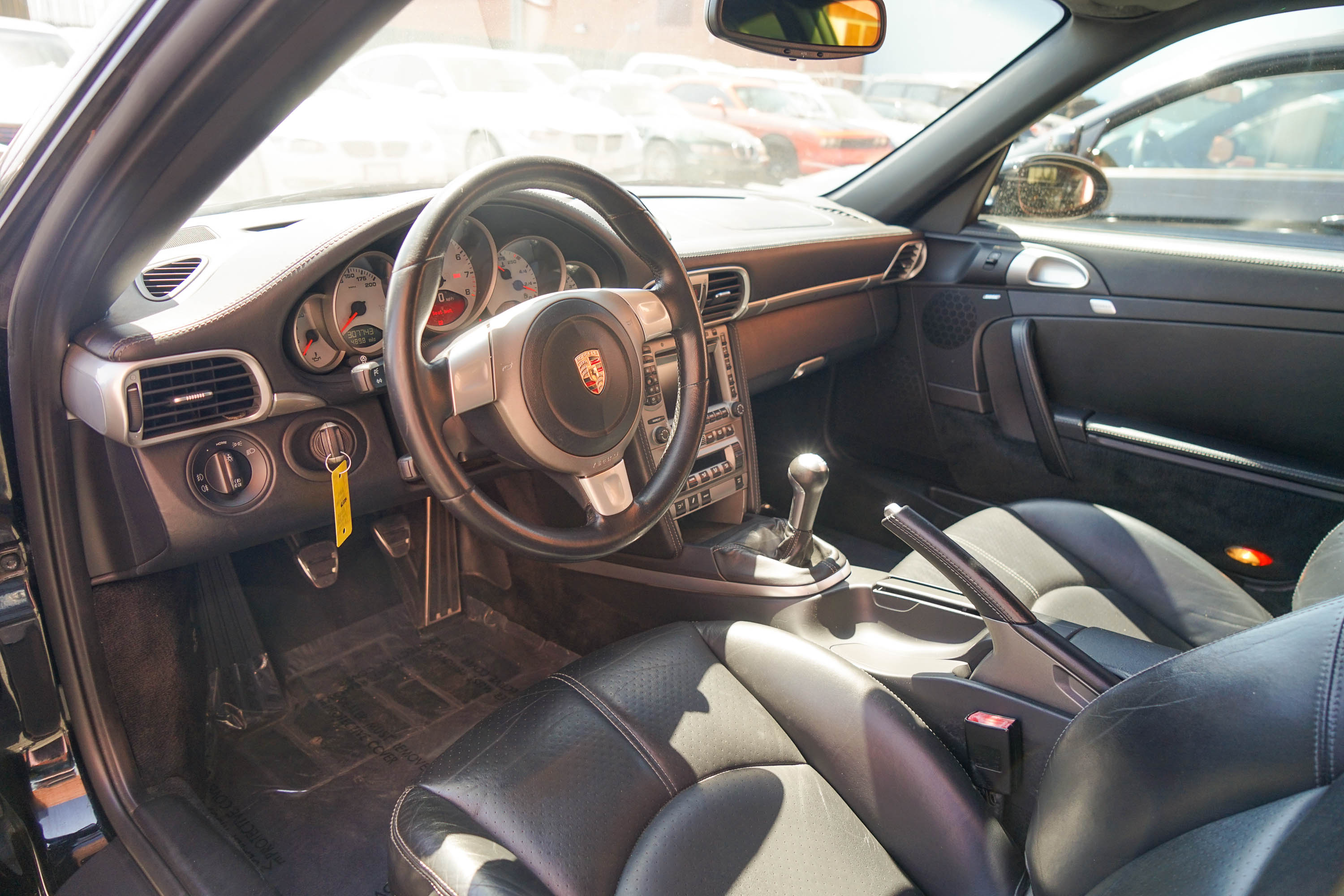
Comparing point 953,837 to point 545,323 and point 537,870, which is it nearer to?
point 537,870

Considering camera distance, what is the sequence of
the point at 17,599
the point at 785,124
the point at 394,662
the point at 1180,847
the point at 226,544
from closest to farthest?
the point at 1180,847
the point at 17,599
the point at 226,544
the point at 394,662
the point at 785,124

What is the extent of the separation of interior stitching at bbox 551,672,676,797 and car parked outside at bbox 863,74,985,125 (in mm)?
2036

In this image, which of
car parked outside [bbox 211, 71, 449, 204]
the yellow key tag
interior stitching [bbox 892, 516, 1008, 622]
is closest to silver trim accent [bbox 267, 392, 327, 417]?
the yellow key tag

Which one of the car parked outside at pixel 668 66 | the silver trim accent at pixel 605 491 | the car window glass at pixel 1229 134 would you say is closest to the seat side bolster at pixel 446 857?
the silver trim accent at pixel 605 491

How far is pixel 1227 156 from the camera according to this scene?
231cm

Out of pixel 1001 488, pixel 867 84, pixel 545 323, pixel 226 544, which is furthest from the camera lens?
pixel 867 84

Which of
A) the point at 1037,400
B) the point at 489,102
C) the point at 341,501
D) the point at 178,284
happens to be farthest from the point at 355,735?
the point at 489,102

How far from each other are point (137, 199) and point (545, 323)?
52 centimetres

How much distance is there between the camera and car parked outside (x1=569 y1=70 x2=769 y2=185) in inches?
183

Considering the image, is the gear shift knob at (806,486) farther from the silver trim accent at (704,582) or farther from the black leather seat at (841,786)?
the black leather seat at (841,786)

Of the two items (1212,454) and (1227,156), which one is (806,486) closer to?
(1212,454)

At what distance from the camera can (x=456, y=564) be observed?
245cm

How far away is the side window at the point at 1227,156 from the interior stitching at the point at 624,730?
2007 millimetres

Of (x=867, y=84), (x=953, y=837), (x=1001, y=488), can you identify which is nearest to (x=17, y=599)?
(x=953, y=837)
